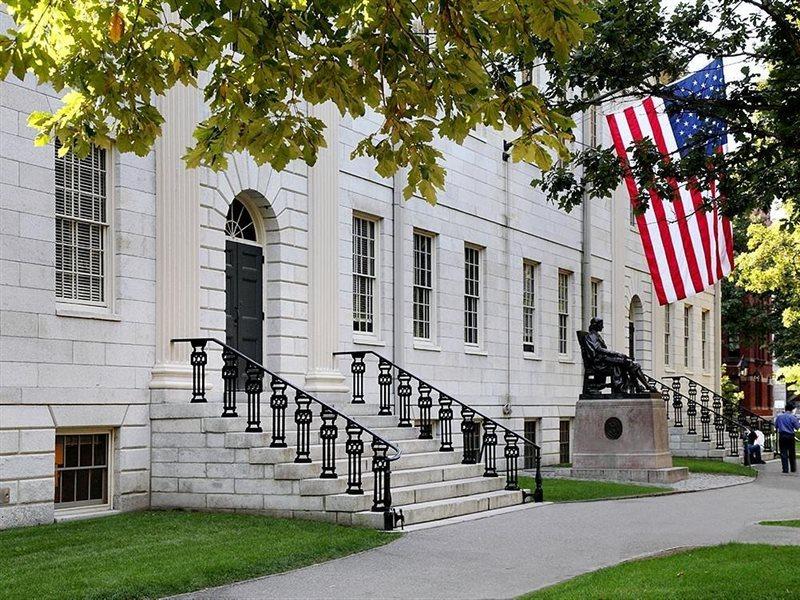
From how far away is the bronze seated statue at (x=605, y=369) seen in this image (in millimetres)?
23656

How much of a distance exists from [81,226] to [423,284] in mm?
9611

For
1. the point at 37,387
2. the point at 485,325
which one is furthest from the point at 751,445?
the point at 37,387

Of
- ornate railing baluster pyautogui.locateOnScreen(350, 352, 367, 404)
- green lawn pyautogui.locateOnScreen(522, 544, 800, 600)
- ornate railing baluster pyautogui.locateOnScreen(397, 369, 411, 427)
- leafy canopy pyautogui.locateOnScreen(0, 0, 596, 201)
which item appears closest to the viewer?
leafy canopy pyautogui.locateOnScreen(0, 0, 596, 201)

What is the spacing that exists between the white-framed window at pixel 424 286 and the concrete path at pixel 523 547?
612 centimetres

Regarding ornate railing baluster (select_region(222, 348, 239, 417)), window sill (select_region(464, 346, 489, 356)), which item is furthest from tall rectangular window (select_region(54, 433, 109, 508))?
window sill (select_region(464, 346, 489, 356))

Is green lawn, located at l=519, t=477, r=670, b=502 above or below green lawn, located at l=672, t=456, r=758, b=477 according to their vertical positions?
above

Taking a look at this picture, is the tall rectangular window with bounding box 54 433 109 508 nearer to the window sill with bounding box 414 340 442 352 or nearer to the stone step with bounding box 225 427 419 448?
the stone step with bounding box 225 427 419 448

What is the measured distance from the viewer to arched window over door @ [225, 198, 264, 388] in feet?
61.2

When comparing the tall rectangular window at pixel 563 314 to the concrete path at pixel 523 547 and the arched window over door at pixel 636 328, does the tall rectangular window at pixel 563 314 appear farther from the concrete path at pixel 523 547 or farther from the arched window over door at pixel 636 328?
the concrete path at pixel 523 547

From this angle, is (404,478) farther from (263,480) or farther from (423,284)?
(423,284)

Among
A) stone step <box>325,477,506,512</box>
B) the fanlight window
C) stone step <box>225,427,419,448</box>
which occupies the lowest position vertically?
stone step <box>325,477,506,512</box>

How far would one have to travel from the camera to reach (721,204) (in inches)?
685

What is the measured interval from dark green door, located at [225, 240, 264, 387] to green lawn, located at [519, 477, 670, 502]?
5300 mm

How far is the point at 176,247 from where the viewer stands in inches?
663
